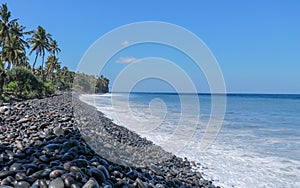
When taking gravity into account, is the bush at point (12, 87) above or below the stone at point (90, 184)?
above

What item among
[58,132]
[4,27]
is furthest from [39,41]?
[58,132]

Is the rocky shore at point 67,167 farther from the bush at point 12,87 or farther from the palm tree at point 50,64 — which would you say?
the palm tree at point 50,64

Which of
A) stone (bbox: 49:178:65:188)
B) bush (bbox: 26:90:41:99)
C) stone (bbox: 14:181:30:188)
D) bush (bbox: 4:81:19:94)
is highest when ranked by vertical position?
bush (bbox: 4:81:19:94)

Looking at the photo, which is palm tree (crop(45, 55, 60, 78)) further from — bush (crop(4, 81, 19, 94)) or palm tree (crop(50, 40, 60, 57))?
bush (crop(4, 81, 19, 94))

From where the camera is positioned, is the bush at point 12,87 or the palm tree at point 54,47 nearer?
the bush at point 12,87

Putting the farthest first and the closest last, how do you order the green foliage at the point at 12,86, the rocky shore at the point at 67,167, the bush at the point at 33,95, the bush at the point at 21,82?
1. the bush at the point at 33,95
2. the bush at the point at 21,82
3. the green foliage at the point at 12,86
4. the rocky shore at the point at 67,167

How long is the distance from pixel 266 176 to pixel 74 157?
16.2 ft

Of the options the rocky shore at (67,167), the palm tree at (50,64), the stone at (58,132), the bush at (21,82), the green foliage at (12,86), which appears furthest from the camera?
the palm tree at (50,64)

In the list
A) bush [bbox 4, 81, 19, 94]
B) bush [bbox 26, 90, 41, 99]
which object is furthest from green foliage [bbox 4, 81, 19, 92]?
bush [bbox 26, 90, 41, 99]

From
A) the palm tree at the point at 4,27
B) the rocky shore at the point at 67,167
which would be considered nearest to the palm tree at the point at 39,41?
the palm tree at the point at 4,27

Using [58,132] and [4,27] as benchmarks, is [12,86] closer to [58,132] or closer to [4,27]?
[4,27]

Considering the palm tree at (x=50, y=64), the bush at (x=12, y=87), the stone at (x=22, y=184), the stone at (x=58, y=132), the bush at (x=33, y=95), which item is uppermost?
the palm tree at (x=50, y=64)

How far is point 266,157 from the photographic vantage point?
8.56m

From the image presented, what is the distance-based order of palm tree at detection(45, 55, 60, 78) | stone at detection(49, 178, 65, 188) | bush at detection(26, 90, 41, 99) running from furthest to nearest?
palm tree at detection(45, 55, 60, 78) < bush at detection(26, 90, 41, 99) < stone at detection(49, 178, 65, 188)
